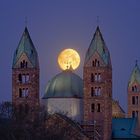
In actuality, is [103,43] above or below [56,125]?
above

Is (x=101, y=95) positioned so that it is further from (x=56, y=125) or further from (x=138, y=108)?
(x=138, y=108)

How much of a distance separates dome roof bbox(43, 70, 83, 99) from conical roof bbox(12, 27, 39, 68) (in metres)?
6.51

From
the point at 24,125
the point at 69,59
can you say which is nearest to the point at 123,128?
the point at 69,59

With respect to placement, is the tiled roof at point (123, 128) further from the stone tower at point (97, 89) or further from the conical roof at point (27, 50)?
the conical roof at point (27, 50)

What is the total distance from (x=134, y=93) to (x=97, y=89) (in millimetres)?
38200

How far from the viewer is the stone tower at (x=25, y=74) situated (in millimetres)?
148500

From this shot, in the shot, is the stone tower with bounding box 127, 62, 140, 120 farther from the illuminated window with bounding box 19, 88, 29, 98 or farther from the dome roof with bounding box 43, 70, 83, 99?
the illuminated window with bounding box 19, 88, 29, 98

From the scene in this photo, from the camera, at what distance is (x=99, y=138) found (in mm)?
146875

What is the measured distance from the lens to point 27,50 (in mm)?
149125

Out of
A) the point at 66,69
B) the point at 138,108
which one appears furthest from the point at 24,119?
the point at 138,108

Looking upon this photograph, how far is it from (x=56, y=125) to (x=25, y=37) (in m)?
15.9

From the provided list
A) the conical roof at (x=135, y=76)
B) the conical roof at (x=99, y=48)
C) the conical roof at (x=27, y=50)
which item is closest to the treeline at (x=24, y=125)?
the conical roof at (x=27, y=50)

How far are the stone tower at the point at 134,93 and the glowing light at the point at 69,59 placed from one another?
27.3 meters

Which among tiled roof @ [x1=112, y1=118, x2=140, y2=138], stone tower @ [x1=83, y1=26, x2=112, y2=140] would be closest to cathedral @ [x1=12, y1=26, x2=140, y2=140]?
stone tower @ [x1=83, y1=26, x2=112, y2=140]
